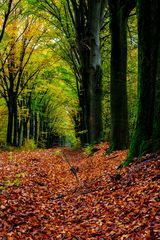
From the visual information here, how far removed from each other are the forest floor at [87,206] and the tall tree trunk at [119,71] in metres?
3.07

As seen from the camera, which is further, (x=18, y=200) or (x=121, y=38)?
(x=121, y=38)

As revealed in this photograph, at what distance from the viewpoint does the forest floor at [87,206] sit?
5.10 m

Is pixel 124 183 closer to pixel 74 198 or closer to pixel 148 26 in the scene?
pixel 74 198

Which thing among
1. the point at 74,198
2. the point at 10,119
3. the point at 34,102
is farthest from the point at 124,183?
the point at 34,102

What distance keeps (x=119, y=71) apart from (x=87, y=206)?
6779 mm

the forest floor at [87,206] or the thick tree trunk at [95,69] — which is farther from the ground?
the thick tree trunk at [95,69]

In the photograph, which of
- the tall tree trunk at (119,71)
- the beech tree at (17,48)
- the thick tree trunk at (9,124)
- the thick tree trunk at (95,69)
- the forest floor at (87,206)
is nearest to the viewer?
the forest floor at (87,206)

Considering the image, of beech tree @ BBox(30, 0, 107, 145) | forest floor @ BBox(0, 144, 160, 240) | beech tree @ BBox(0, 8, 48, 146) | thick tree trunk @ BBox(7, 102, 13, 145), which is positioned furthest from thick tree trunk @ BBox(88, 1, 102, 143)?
thick tree trunk @ BBox(7, 102, 13, 145)

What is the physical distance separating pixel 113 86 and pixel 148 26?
13.5ft

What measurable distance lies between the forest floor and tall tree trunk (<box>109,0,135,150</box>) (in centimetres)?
307

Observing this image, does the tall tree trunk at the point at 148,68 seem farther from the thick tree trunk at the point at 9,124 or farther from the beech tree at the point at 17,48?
the thick tree trunk at the point at 9,124

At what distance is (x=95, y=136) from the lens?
18.3 meters

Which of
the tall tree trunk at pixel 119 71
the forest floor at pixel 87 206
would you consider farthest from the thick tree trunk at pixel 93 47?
the forest floor at pixel 87 206

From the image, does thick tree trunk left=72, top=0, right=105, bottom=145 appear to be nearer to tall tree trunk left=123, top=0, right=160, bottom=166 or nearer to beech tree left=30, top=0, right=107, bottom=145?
beech tree left=30, top=0, right=107, bottom=145
